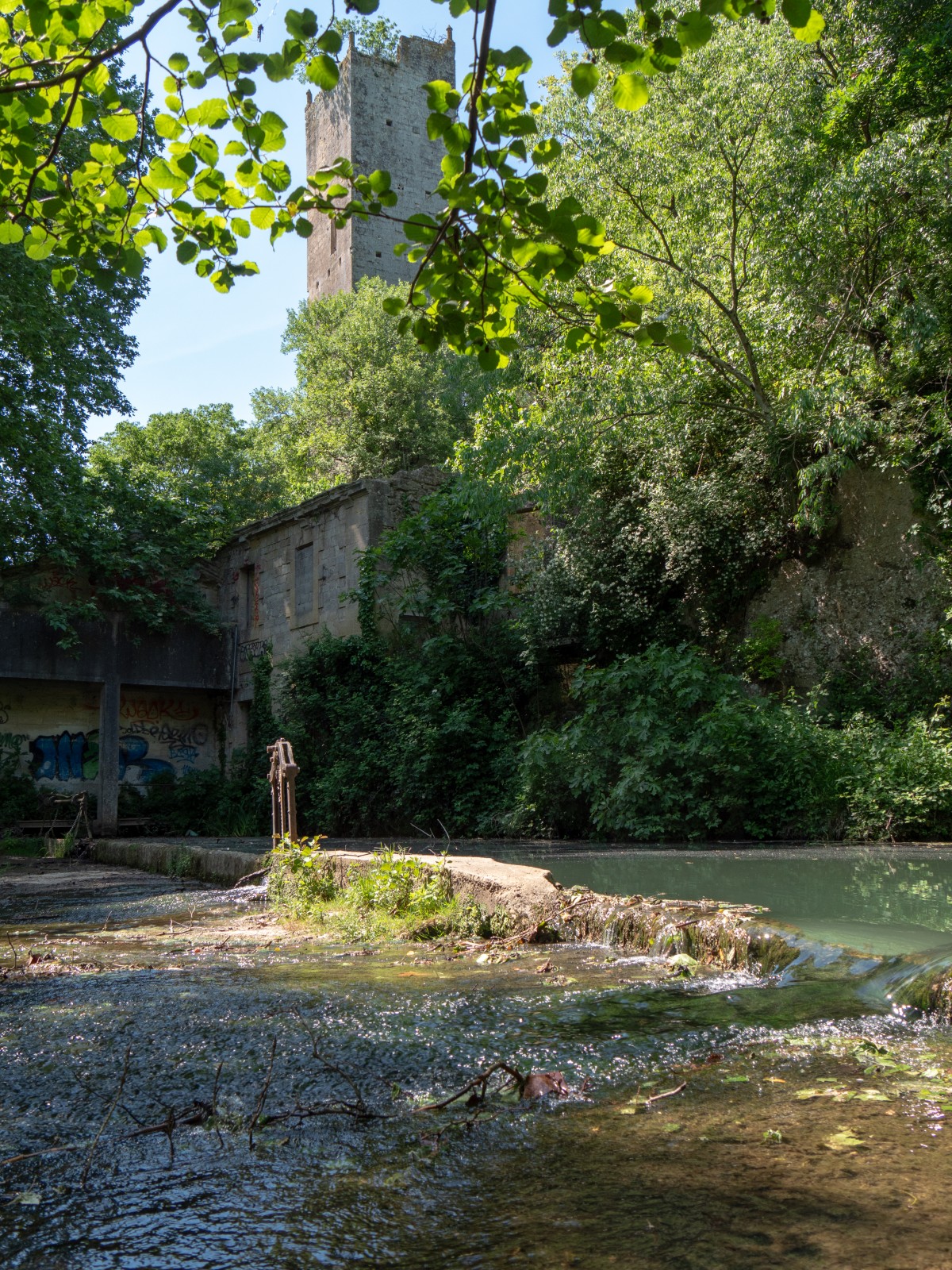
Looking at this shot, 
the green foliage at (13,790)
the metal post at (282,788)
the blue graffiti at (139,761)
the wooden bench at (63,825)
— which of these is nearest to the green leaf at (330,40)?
the metal post at (282,788)

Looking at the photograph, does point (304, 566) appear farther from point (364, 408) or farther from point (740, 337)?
point (364, 408)

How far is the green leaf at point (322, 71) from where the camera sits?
11.0ft

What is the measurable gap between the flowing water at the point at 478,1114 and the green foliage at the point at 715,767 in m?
6.40

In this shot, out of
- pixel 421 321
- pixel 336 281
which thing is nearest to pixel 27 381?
pixel 421 321

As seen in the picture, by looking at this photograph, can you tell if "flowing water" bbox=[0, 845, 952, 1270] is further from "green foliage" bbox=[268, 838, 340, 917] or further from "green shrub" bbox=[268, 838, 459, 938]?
"green foliage" bbox=[268, 838, 340, 917]

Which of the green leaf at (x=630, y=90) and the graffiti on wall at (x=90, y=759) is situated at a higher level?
the green leaf at (x=630, y=90)

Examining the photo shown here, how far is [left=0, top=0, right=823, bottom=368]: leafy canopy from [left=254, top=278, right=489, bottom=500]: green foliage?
24.5 m

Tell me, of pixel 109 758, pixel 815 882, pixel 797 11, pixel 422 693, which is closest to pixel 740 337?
pixel 422 693

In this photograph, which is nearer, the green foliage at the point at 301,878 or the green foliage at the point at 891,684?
the green foliage at the point at 301,878

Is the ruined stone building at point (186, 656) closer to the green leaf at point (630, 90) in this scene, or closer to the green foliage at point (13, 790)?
the green foliage at point (13, 790)

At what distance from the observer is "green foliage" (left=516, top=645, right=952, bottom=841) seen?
1107 centimetres

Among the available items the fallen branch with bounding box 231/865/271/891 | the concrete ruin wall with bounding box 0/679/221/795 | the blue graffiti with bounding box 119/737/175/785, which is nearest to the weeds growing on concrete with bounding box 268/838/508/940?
the fallen branch with bounding box 231/865/271/891

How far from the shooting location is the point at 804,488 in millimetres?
13383

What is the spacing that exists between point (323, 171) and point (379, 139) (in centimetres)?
3996
